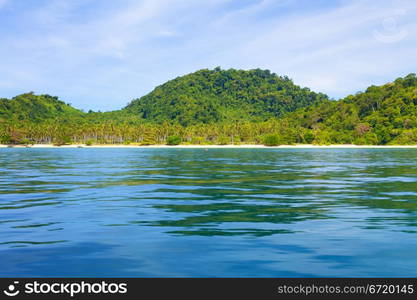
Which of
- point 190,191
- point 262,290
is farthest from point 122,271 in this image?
point 190,191

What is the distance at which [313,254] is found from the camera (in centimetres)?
1359

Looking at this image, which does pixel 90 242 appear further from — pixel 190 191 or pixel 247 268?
pixel 190 191

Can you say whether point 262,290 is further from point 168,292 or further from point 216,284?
point 168,292

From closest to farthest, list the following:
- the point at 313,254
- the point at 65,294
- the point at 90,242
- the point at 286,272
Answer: the point at 65,294 < the point at 286,272 < the point at 313,254 < the point at 90,242

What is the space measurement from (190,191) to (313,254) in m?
17.9

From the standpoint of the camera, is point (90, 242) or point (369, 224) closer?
point (90, 242)

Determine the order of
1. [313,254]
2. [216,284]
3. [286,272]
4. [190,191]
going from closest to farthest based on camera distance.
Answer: [216,284] → [286,272] → [313,254] → [190,191]

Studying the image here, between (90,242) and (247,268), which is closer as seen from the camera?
(247,268)

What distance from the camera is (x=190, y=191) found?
102 ft

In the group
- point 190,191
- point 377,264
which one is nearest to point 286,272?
point 377,264

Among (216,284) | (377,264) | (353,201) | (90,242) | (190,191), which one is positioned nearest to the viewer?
(216,284)

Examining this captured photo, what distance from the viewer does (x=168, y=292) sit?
34.1 feet

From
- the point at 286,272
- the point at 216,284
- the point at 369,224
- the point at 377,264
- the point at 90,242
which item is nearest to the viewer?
the point at 216,284

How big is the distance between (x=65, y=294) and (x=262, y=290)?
14.6 feet
